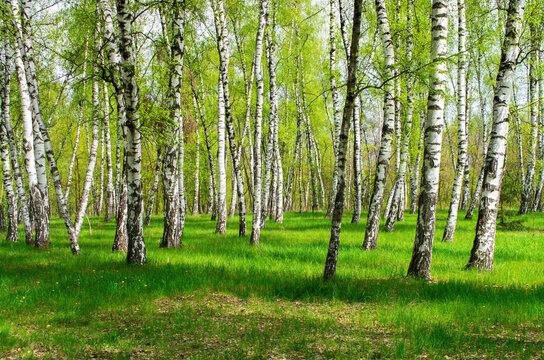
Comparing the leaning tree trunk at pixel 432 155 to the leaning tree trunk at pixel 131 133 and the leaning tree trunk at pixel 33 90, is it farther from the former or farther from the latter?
the leaning tree trunk at pixel 33 90

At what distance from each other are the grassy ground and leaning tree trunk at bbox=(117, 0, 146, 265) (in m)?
0.60

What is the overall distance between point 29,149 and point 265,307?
867 centimetres

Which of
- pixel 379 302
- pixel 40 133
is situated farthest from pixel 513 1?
pixel 40 133

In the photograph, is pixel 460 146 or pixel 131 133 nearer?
pixel 131 133

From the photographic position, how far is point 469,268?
25.2ft

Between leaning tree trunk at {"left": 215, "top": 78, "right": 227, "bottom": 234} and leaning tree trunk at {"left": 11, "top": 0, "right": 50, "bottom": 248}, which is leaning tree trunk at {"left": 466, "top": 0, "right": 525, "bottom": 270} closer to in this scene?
leaning tree trunk at {"left": 215, "top": 78, "right": 227, "bottom": 234}

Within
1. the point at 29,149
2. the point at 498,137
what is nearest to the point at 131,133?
the point at 29,149

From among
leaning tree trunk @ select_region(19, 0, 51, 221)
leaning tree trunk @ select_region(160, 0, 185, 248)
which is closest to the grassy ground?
leaning tree trunk @ select_region(160, 0, 185, 248)

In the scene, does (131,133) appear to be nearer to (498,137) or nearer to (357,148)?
(498,137)

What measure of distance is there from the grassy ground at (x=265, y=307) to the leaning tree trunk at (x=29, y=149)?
172cm

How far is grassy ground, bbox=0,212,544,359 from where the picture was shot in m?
4.29

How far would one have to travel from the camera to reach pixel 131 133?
25.5 ft

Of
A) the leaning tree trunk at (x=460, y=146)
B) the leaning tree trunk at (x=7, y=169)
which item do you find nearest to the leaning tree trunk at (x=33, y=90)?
the leaning tree trunk at (x=7, y=169)

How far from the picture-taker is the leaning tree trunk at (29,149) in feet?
33.4
